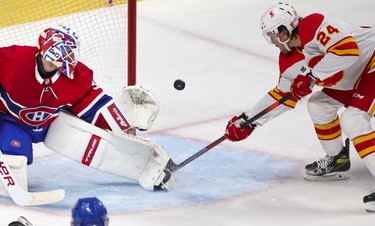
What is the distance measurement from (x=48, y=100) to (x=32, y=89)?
73 mm

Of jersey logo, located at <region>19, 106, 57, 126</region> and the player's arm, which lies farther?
the player's arm

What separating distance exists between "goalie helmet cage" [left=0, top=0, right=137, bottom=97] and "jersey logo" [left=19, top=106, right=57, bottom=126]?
725 millimetres

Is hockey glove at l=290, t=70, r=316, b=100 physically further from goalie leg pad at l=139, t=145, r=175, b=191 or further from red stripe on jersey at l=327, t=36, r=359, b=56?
goalie leg pad at l=139, t=145, r=175, b=191

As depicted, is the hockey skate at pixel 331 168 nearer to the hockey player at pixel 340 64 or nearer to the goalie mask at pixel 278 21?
the hockey player at pixel 340 64

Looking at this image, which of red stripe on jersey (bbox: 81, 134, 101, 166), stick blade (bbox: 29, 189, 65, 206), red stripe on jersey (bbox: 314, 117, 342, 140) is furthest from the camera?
red stripe on jersey (bbox: 314, 117, 342, 140)

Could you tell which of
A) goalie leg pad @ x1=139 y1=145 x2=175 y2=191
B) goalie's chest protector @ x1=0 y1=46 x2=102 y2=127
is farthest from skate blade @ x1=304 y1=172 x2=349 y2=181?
goalie's chest protector @ x1=0 y1=46 x2=102 y2=127

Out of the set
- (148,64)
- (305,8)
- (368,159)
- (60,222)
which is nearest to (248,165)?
(368,159)

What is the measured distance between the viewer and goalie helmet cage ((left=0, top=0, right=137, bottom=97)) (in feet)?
15.1

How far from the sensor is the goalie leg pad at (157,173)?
149 inches

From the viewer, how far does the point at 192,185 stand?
390 centimetres

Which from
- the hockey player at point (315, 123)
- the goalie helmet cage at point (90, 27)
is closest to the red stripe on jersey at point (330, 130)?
the hockey player at point (315, 123)

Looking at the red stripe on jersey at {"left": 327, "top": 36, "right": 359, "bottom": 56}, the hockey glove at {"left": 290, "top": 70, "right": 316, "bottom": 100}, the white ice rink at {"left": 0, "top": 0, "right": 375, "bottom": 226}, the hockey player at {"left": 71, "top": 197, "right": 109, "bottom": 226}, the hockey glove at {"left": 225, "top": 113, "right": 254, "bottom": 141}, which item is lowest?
the white ice rink at {"left": 0, "top": 0, "right": 375, "bottom": 226}

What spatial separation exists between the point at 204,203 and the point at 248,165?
52 cm

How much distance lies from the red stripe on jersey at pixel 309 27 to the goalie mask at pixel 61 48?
77 cm
